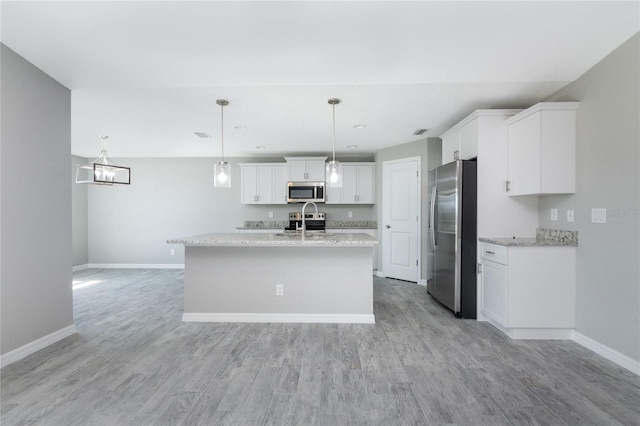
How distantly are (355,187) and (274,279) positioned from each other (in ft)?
10.4

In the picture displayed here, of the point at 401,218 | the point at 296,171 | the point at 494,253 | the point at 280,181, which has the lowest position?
the point at 494,253

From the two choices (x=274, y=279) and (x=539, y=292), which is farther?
(x=274, y=279)

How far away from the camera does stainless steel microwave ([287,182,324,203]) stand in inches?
220

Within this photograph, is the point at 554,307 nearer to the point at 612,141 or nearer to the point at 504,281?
the point at 504,281

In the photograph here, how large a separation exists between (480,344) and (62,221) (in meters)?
4.02

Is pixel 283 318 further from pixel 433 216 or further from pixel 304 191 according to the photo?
pixel 304 191

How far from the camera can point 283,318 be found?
10.0 feet

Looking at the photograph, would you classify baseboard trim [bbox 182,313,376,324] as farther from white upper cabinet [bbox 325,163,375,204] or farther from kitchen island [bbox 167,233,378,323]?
white upper cabinet [bbox 325,163,375,204]

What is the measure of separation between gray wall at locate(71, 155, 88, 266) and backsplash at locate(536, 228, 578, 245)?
784 cm

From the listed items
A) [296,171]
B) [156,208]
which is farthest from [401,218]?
[156,208]

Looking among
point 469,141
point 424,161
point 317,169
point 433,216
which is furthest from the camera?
point 317,169

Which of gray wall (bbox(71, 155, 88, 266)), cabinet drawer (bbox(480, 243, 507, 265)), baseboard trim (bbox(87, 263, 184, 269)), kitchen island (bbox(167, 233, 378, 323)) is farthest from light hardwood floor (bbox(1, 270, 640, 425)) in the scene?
gray wall (bbox(71, 155, 88, 266))

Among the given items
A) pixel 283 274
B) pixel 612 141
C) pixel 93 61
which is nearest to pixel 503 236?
pixel 612 141

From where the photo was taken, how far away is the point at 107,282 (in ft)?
15.7
